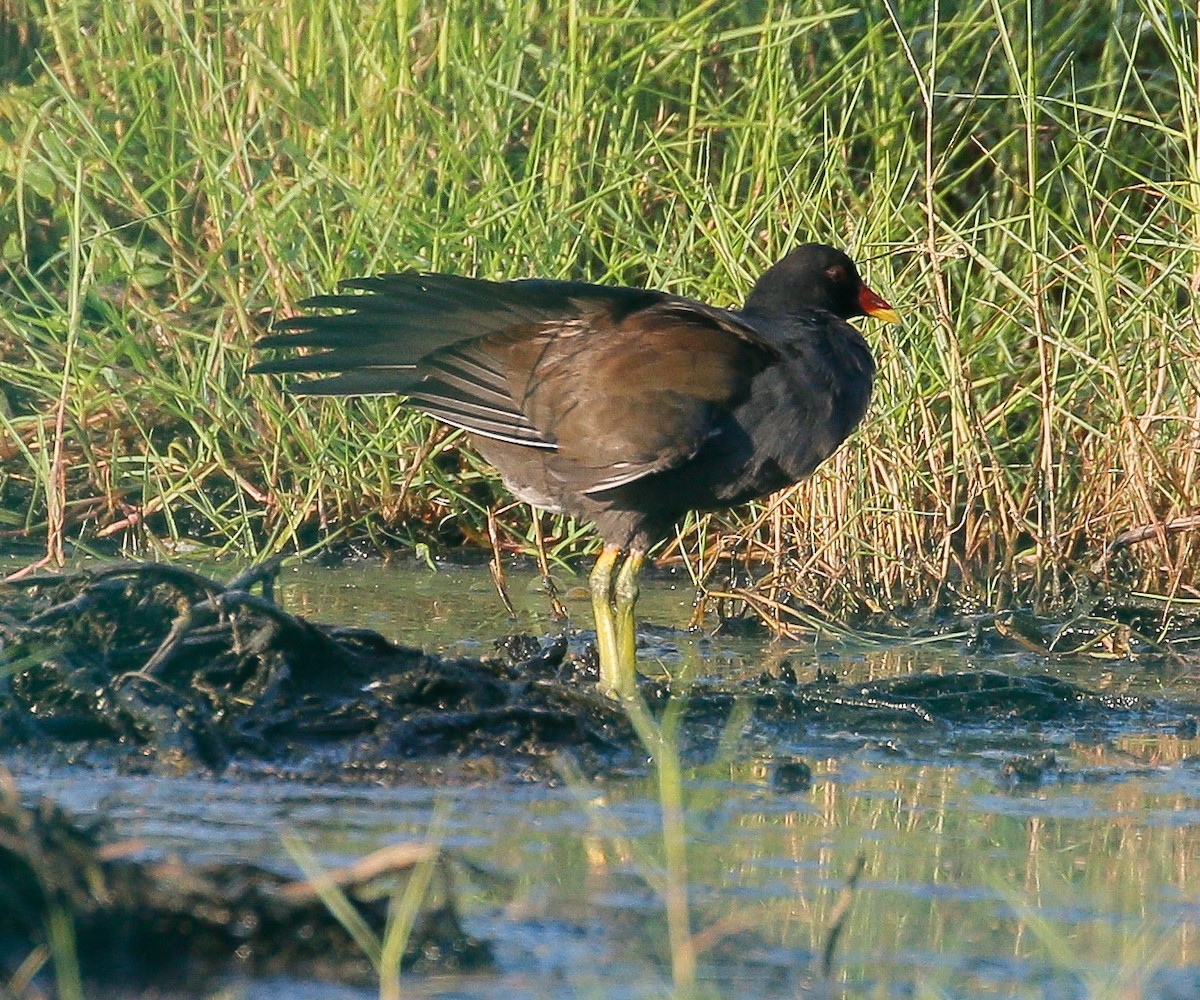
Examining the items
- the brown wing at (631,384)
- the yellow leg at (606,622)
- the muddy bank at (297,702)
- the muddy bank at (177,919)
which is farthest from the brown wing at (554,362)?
the muddy bank at (177,919)

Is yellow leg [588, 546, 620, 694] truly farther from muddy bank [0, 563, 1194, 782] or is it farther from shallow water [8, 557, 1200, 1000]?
shallow water [8, 557, 1200, 1000]

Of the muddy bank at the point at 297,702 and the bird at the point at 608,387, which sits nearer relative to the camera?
the muddy bank at the point at 297,702

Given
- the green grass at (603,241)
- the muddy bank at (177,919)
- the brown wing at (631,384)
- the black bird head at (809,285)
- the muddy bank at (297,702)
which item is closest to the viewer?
the muddy bank at (177,919)

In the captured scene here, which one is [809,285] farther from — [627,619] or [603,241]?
[603,241]

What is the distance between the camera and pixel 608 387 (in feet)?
16.9

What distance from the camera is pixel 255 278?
715 centimetres

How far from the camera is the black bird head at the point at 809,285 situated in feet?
18.5

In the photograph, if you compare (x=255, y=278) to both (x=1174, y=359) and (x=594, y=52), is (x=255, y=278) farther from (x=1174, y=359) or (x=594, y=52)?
(x=1174, y=359)

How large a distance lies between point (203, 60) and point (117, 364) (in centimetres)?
111

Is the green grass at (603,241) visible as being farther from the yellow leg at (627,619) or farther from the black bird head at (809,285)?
the yellow leg at (627,619)

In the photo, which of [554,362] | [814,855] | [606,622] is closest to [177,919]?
[814,855]

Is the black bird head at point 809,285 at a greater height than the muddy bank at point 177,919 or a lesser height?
greater

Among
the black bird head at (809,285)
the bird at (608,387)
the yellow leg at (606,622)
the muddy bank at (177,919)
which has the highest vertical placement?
the black bird head at (809,285)

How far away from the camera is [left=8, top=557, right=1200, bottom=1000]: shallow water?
9.37 ft
